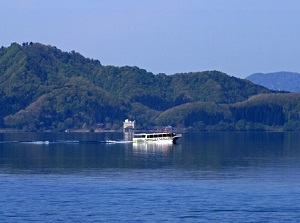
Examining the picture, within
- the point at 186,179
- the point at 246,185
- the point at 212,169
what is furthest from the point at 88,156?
the point at 246,185

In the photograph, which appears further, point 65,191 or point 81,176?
point 81,176

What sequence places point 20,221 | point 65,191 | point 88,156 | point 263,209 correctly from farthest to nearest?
point 88,156 → point 65,191 → point 263,209 → point 20,221

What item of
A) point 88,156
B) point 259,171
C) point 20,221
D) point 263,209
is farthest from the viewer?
point 88,156

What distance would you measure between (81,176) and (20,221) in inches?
1655

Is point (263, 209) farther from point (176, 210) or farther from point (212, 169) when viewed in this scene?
point (212, 169)

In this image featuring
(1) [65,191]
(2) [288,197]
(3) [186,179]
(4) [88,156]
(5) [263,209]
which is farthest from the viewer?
(4) [88,156]

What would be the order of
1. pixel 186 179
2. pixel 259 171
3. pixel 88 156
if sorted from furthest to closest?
pixel 88 156 → pixel 259 171 → pixel 186 179

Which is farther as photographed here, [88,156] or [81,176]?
[88,156]

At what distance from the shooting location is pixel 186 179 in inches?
4616

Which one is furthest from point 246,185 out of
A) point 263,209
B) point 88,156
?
point 88,156

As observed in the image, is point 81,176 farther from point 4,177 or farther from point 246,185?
point 246,185

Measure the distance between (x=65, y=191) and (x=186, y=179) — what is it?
70.4 ft

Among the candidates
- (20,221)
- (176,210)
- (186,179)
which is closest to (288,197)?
(176,210)

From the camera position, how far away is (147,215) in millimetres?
84875
